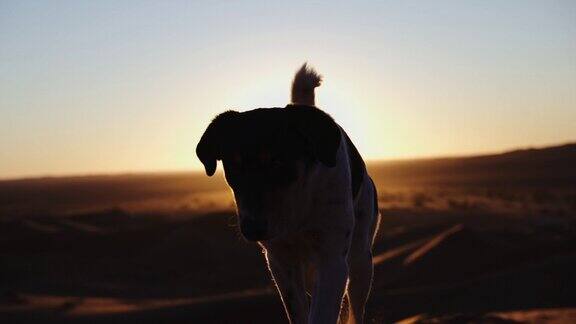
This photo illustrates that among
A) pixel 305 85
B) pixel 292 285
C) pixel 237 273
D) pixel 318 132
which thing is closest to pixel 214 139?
pixel 318 132

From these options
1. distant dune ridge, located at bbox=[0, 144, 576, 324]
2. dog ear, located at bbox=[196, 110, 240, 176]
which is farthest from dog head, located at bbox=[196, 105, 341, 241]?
distant dune ridge, located at bbox=[0, 144, 576, 324]

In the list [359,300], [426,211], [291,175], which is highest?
[291,175]

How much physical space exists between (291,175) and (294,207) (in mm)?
199

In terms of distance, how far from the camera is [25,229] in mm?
30328

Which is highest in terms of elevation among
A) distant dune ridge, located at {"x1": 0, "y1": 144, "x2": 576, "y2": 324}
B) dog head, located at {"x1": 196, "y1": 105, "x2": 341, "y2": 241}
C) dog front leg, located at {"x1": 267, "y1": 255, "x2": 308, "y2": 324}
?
dog head, located at {"x1": 196, "y1": 105, "x2": 341, "y2": 241}

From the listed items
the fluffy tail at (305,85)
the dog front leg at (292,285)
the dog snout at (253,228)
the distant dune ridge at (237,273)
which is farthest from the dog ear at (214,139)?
the distant dune ridge at (237,273)

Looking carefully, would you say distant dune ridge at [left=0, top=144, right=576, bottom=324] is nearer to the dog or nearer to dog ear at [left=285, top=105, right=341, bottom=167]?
the dog

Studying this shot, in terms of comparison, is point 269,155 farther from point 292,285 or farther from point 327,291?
point 292,285

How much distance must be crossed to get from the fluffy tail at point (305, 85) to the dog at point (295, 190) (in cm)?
58

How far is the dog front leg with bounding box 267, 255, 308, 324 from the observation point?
15.3 feet

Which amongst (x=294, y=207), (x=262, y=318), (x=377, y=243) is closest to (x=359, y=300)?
(x=294, y=207)

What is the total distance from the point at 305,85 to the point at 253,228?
2004mm

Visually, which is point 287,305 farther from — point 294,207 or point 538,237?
point 538,237

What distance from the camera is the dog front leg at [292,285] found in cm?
465
